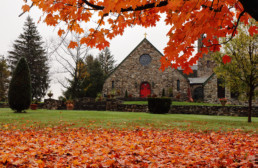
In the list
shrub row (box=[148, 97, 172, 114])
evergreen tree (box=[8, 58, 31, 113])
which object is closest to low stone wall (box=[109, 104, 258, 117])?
shrub row (box=[148, 97, 172, 114])

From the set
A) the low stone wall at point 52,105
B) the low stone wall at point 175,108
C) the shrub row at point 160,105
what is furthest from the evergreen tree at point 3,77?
the shrub row at point 160,105

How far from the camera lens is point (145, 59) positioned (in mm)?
32688

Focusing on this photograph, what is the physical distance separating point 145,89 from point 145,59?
15.6ft

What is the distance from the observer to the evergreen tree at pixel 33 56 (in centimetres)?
3938

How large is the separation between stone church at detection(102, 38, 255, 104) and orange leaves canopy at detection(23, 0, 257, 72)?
2639 centimetres

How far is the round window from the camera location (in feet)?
A: 107

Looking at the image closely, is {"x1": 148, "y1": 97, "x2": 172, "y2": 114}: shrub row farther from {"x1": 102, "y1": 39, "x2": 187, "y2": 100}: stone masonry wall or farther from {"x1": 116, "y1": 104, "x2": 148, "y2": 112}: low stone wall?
{"x1": 102, "y1": 39, "x2": 187, "y2": 100}: stone masonry wall

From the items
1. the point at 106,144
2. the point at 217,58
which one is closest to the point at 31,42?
the point at 217,58

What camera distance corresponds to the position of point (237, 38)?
43.2 ft

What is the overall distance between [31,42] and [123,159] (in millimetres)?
43021

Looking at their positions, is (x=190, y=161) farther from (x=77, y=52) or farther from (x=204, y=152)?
(x=77, y=52)

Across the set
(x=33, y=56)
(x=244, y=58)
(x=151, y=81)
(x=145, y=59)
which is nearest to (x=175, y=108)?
(x=244, y=58)

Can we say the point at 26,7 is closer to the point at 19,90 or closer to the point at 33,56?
the point at 19,90

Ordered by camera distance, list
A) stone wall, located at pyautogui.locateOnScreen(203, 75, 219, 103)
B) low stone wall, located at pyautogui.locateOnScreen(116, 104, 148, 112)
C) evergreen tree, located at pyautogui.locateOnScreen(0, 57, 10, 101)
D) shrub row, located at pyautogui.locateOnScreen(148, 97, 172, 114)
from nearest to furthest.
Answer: shrub row, located at pyautogui.locateOnScreen(148, 97, 172, 114) < low stone wall, located at pyautogui.locateOnScreen(116, 104, 148, 112) < stone wall, located at pyautogui.locateOnScreen(203, 75, 219, 103) < evergreen tree, located at pyautogui.locateOnScreen(0, 57, 10, 101)
